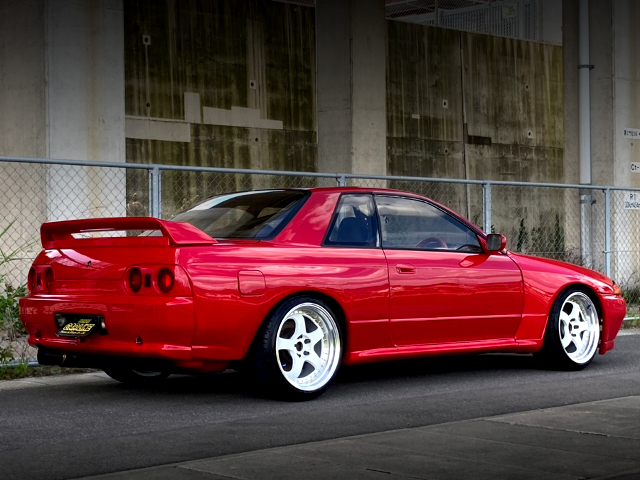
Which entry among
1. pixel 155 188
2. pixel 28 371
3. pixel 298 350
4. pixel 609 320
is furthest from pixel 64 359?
pixel 609 320

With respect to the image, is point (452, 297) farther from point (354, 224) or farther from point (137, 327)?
point (137, 327)

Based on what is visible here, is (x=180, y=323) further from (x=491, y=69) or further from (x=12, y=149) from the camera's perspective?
(x=491, y=69)

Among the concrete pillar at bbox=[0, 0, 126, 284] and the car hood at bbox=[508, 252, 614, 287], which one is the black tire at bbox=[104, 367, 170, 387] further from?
the concrete pillar at bbox=[0, 0, 126, 284]

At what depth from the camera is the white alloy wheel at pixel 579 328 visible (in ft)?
31.4

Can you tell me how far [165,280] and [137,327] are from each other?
0.33m

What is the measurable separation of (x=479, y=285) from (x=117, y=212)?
24.8 ft

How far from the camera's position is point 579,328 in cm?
968

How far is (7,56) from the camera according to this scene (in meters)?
15.4

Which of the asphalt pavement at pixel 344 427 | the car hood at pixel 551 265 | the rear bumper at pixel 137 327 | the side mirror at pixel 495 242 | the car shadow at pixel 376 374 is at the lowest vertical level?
the car shadow at pixel 376 374

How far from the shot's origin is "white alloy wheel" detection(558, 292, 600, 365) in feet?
31.4

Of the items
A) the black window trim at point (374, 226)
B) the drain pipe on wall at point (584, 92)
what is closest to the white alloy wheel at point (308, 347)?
the black window trim at point (374, 226)

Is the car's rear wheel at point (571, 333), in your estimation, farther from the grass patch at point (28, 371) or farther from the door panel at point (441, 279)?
the grass patch at point (28, 371)

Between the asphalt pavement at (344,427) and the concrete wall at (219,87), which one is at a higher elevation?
the concrete wall at (219,87)

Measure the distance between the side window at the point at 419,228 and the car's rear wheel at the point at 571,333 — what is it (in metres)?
0.96
